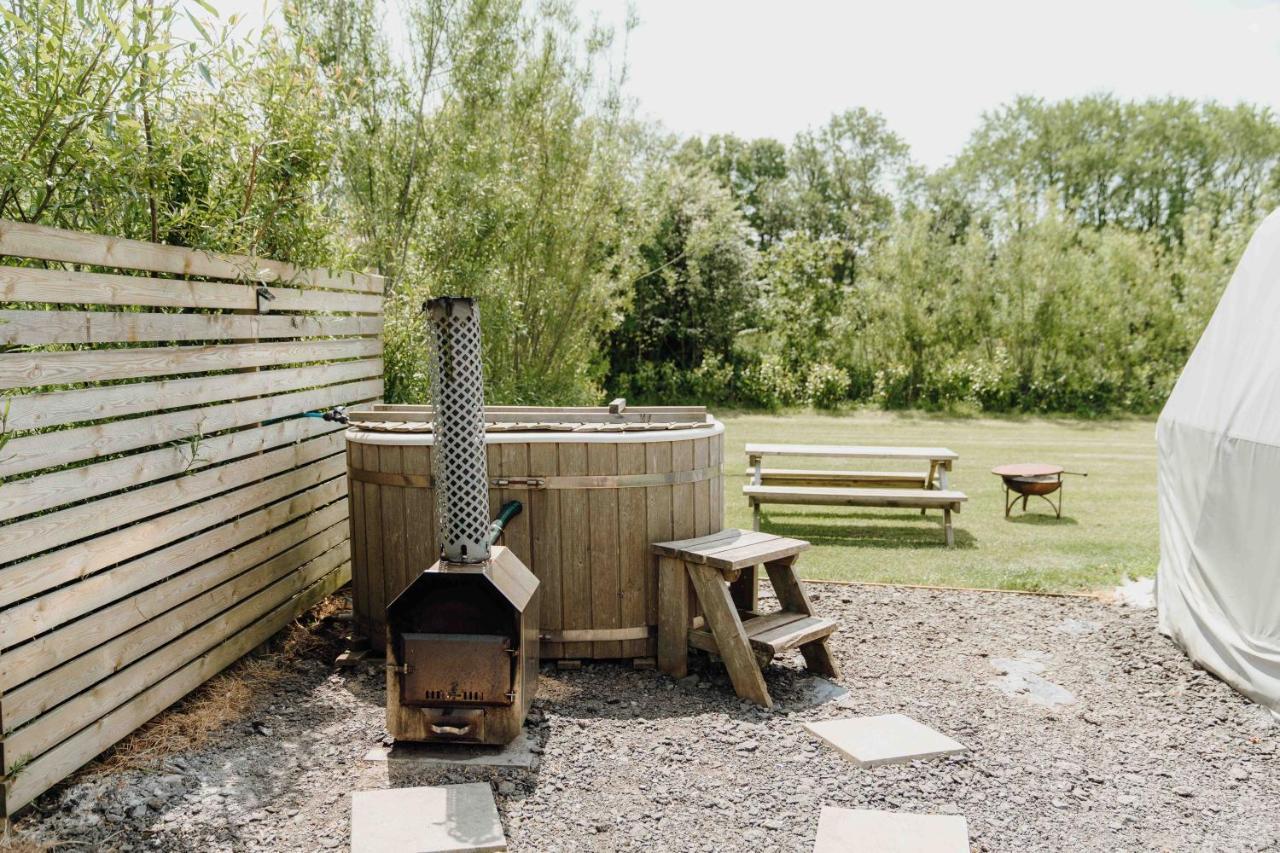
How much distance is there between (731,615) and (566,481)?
3.31 feet

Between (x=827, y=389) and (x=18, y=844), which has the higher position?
(x=827, y=389)

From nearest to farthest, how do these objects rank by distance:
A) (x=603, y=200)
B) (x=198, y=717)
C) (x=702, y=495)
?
(x=198, y=717)
(x=702, y=495)
(x=603, y=200)

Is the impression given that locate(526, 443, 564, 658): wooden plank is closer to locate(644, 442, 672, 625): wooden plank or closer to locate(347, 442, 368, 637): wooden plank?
locate(644, 442, 672, 625): wooden plank

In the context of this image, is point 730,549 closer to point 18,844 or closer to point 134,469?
point 134,469

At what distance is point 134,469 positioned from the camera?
12.0 feet

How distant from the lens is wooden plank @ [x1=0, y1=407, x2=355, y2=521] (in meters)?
3.08

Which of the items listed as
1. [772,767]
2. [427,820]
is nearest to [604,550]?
[772,767]

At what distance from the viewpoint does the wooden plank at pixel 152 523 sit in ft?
10.0

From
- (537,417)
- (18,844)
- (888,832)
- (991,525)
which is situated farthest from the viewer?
(991,525)

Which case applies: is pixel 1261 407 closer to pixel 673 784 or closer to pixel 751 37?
pixel 673 784

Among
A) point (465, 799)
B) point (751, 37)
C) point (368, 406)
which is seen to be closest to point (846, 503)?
point (368, 406)

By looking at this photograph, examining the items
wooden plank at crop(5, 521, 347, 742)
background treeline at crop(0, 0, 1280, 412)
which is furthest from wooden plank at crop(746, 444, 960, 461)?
wooden plank at crop(5, 521, 347, 742)

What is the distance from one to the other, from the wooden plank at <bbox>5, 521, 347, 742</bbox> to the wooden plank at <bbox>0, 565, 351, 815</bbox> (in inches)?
1.8

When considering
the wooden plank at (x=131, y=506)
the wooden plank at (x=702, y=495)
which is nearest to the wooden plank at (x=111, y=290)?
the wooden plank at (x=131, y=506)
